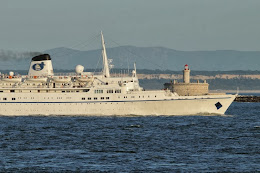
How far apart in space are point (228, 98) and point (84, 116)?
57.6ft

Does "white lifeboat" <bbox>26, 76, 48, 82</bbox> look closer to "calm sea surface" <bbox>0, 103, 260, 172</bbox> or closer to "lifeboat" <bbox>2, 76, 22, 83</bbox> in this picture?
"lifeboat" <bbox>2, 76, 22, 83</bbox>

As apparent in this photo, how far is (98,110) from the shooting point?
73812 millimetres

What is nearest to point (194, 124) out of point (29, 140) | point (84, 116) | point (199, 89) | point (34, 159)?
point (84, 116)

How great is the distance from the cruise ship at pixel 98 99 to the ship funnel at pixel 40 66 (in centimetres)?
238

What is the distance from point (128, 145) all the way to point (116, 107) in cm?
2754

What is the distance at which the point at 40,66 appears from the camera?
79.2 m

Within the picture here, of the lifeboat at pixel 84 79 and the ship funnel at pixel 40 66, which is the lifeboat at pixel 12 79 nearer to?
the ship funnel at pixel 40 66

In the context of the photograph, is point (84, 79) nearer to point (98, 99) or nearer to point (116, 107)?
point (98, 99)

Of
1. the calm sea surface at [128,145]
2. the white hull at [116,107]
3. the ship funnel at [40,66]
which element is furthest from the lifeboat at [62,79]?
the calm sea surface at [128,145]

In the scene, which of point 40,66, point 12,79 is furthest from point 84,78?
point 12,79

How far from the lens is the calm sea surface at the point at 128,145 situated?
37.2 meters

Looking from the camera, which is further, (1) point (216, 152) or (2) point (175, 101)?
(2) point (175, 101)

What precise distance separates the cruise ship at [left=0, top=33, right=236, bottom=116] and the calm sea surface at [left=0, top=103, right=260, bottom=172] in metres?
5.42

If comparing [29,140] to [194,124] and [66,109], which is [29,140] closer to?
[194,124]
